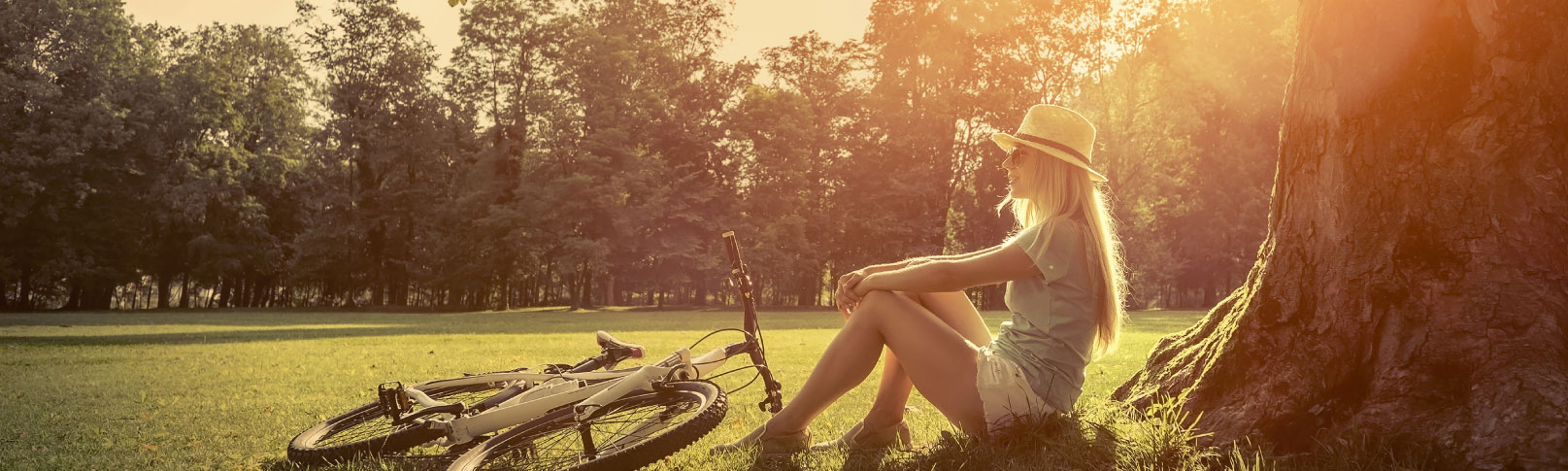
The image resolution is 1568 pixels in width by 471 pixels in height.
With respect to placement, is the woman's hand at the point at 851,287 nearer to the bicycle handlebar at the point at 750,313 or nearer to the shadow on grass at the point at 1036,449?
the bicycle handlebar at the point at 750,313

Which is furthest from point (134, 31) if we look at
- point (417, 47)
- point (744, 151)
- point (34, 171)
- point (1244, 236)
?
point (1244, 236)

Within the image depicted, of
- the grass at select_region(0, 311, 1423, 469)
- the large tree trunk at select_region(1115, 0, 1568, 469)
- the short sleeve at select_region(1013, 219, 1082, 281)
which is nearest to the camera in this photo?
the large tree trunk at select_region(1115, 0, 1568, 469)

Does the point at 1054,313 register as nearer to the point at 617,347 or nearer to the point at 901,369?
the point at 901,369

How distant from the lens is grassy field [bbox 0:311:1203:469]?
568 cm

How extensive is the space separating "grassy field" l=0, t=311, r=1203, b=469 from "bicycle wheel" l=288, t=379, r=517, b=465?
19 centimetres

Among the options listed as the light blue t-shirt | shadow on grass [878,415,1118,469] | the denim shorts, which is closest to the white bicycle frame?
shadow on grass [878,415,1118,469]

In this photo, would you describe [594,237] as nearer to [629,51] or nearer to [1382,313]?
[629,51]

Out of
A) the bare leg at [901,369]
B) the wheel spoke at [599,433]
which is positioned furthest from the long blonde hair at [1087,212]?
the wheel spoke at [599,433]

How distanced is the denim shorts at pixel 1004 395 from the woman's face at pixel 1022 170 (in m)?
0.81

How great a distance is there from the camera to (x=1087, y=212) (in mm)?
4504

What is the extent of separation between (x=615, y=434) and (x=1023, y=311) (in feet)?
6.50

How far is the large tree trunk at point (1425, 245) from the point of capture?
377 centimetres

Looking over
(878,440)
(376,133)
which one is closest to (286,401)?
(878,440)

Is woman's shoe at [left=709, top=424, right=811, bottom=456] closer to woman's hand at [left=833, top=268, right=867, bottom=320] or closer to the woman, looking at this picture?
the woman
